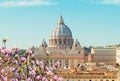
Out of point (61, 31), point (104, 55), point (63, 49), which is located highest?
point (61, 31)

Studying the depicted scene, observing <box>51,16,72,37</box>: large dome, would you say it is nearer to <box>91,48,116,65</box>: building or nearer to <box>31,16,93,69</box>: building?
<box>31,16,93,69</box>: building

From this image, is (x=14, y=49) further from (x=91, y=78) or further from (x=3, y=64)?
(x=91, y=78)

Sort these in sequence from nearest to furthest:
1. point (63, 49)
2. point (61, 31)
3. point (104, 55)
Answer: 1. point (104, 55)
2. point (63, 49)
3. point (61, 31)

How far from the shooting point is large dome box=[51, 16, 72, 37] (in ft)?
444

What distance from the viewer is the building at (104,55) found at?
12275 centimetres

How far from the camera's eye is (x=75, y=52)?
12244cm

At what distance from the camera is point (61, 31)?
136875mm

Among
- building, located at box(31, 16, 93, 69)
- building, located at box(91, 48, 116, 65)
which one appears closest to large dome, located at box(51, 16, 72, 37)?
building, located at box(31, 16, 93, 69)

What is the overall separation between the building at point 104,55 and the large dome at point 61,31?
12368 millimetres

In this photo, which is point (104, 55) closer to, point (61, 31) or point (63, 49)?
point (63, 49)

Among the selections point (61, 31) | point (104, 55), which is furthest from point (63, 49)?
point (61, 31)

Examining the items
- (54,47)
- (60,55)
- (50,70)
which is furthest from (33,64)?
(54,47)

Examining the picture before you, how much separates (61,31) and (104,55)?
1703 centimetres

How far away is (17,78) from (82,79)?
1694 inches
